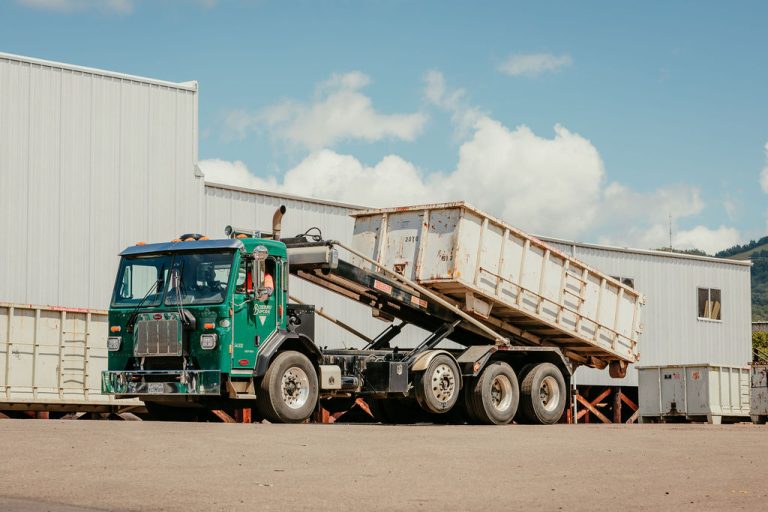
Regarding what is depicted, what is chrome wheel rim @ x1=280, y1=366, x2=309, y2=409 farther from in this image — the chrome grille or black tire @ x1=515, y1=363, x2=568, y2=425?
black tire @ x1=515, y1=363, x2=568, y2=425

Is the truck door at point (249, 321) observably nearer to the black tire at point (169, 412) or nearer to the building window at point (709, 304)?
the black tire at point (169, 412)

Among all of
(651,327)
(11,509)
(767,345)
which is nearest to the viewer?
(11,509)

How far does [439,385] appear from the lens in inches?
755

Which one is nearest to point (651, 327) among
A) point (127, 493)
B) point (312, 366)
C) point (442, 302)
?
point (442, 302)

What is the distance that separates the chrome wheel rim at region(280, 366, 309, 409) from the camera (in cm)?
1702

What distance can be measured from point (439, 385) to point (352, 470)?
863cm

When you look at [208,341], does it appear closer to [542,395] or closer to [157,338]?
[157,338]

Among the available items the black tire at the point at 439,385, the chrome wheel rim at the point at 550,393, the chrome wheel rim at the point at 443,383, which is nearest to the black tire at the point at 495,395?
the black tire at the point at 439,385

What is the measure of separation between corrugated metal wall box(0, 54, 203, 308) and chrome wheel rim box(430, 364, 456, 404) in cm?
830

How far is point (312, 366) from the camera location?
17.4 metres

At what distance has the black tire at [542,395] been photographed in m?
20.4

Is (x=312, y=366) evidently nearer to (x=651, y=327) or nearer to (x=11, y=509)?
(x=11, y=509)

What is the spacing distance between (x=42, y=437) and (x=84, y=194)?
12.1 m

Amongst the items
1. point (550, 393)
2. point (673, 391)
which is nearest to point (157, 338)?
point (550, 393)
